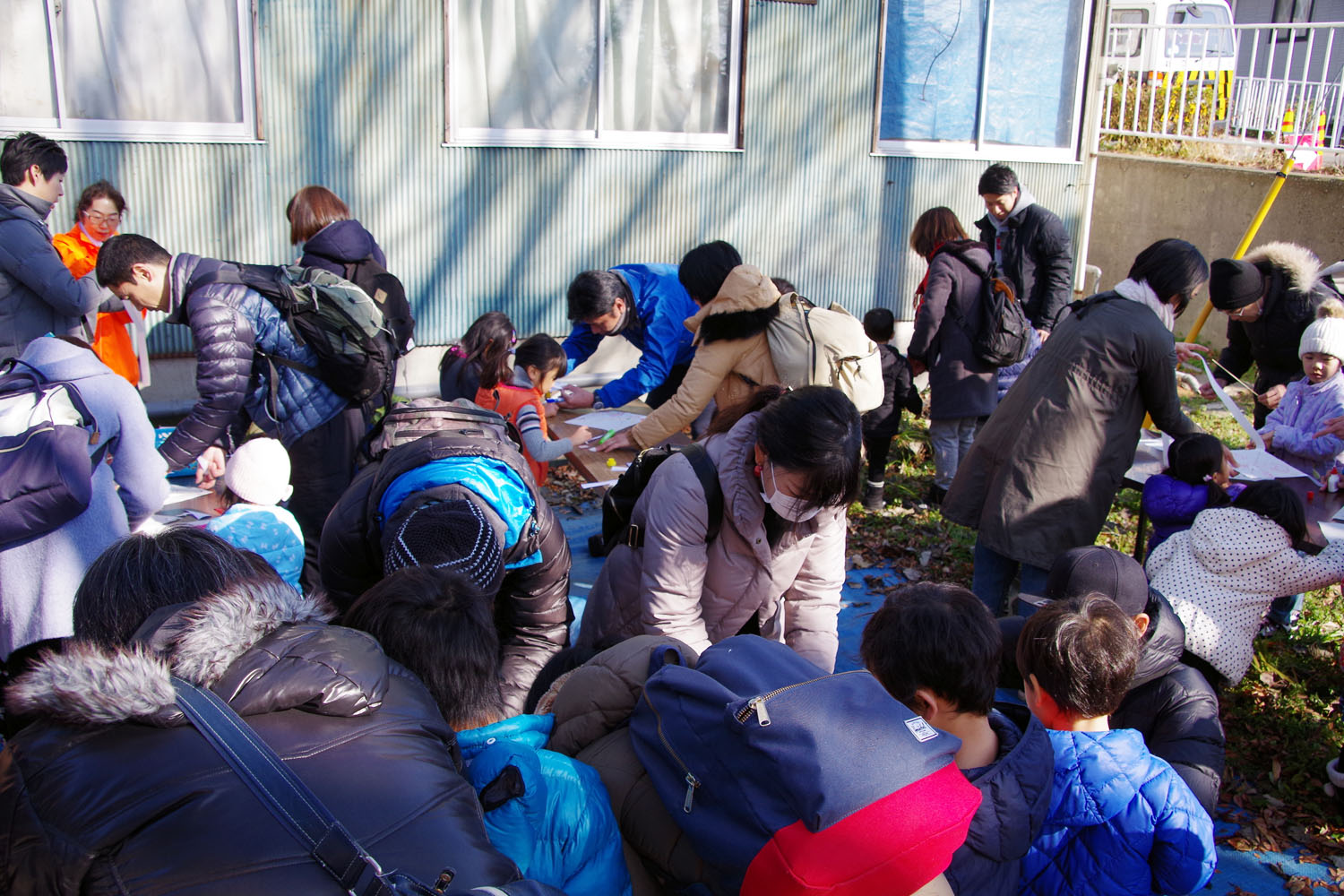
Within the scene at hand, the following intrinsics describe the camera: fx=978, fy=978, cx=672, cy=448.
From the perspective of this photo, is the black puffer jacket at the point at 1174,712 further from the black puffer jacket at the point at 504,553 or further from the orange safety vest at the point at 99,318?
the orange safety vest at the point at 99,318

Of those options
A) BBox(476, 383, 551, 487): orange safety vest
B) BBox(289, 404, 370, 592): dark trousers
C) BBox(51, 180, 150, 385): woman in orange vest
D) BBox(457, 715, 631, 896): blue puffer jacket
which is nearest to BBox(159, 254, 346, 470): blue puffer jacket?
BBox(289, 404, 370, 592): dark trousers

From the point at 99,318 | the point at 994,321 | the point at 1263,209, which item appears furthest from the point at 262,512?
the point at 1263,209

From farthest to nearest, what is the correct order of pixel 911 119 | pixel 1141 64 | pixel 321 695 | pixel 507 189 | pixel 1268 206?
pixel 1141 64, pixel 1268 206, pixel 911 119, pixel 507 189, pixel 321 695

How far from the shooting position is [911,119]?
9.21m

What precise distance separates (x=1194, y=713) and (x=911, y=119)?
7.45 meters

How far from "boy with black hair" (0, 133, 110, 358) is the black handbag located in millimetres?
4290

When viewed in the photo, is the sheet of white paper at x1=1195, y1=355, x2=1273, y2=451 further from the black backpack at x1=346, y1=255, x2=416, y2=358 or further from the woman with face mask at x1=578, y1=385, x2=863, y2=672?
the black backpack at x1=346, y1=255, x2=416, y2=358

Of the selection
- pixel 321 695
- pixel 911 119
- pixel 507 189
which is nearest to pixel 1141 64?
pixel 911 119

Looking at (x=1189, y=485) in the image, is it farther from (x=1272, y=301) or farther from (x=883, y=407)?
(x=883, y=407)

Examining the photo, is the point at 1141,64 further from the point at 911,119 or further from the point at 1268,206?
the point at 911,119

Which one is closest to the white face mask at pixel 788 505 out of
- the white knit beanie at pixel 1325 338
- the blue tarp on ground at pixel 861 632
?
the blue tarp on ground at pixel 861 632

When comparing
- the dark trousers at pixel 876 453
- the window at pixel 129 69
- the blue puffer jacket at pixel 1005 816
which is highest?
the window at pixel 129 69

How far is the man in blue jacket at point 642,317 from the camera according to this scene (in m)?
4.67

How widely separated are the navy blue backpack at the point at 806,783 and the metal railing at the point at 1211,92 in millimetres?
10167
